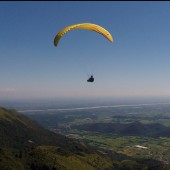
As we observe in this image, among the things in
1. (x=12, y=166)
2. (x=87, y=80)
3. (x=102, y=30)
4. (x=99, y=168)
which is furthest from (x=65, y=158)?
(x=102, y=30)

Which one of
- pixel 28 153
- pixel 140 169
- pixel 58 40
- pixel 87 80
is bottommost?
pixel 140 169

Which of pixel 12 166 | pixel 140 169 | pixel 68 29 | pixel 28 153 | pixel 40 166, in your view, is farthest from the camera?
pixel 140 169

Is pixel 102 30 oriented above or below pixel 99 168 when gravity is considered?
above

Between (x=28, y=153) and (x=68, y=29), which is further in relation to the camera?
(x=28, y=153)

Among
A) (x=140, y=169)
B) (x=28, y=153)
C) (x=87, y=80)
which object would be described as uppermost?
(x=87, y=80)

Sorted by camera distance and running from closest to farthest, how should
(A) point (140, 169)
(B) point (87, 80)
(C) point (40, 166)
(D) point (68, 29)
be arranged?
(D) point (68, 29) < (B) point (87, 80) < (C) point (40, 166) < (A) point (140, 169)

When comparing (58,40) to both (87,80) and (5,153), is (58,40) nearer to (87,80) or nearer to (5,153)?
(87,80)

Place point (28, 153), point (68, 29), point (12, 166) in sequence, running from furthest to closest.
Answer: point (28, 153)
point (12, 166)
point (68, 29)

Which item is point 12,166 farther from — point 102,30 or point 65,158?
point 102,30

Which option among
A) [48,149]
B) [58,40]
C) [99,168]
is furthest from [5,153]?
[58,40]
